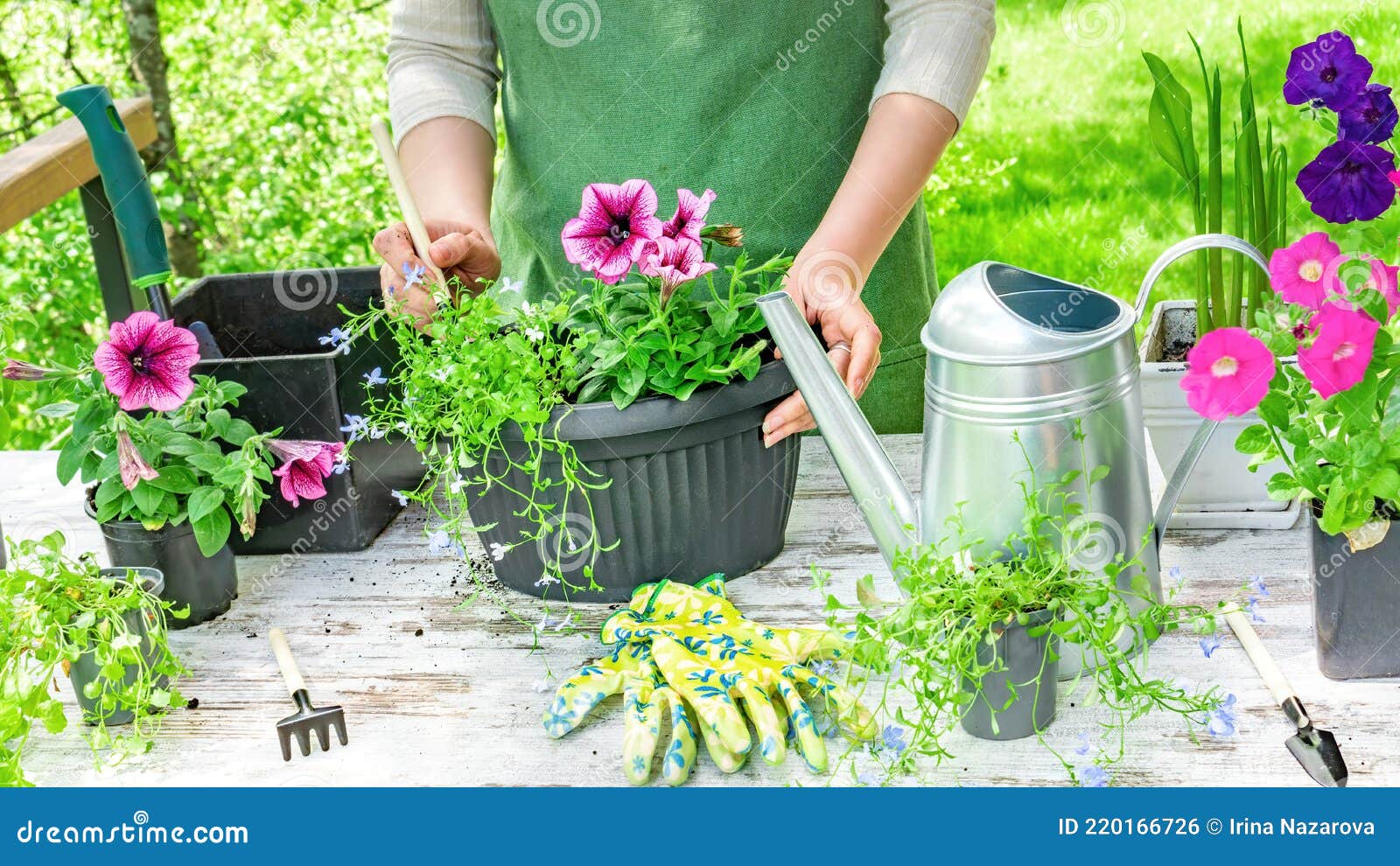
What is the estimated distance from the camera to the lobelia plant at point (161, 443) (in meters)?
1.12

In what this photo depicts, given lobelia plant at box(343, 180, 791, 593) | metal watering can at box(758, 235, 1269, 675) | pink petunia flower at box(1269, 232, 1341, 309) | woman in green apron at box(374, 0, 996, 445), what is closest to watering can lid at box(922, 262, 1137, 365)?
metal watering can at box(758, 235, 1269, 675)

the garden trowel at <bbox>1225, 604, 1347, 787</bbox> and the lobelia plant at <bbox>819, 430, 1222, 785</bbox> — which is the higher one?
the lobelia plant at <bbox>819, 430, 1222, 785</bbox>

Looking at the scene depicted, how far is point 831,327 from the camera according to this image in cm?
120

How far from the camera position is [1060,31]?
4.18 m

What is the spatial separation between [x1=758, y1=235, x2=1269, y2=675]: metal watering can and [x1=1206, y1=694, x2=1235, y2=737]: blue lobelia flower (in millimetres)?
90

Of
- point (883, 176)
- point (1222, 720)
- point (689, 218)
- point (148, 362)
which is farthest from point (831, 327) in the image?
point (148, 362)

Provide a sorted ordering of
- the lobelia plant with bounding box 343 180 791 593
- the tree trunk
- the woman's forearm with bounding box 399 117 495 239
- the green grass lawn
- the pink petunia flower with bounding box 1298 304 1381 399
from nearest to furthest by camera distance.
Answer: the pink petunia flower with bounding box 1298 304 1381 399 → the lobelia plant with bounding box 343 180 791 593 → the woman's forearm with bounding box 399 117 495 239 → the green grass lawn → the tree trunk

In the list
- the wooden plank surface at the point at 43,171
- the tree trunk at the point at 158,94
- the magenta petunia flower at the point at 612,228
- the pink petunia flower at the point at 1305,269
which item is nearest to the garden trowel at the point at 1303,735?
the pink petunia flower at the point at 1305,269

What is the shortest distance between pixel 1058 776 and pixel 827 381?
0.35m

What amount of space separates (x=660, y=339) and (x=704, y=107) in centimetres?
57

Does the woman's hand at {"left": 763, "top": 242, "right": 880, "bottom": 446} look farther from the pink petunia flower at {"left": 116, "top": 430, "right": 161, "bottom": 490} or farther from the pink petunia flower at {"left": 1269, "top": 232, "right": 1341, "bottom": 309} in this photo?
the pink petunia flower at {"left": 116, "top": 430, "right": 161, "bottom": 490}

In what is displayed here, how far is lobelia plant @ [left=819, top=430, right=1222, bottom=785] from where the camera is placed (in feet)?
2.90

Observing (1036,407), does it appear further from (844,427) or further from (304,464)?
(304,464)

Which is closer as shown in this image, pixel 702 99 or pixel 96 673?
pixel 96 673
